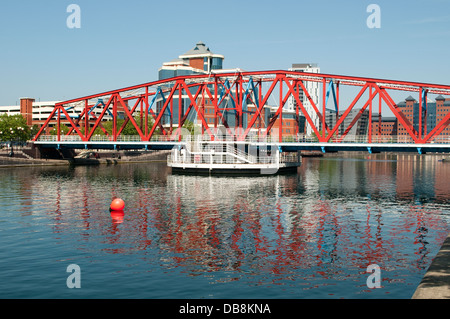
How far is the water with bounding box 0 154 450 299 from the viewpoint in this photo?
22.3 m

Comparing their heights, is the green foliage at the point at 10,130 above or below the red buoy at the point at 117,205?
above

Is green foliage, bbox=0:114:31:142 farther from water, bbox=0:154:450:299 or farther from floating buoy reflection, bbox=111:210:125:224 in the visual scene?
floating buoy reflection, bbox=111:210:125:224

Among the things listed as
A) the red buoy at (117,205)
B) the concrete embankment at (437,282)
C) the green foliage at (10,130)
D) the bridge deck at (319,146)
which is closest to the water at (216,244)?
the red buoy at (117,205)

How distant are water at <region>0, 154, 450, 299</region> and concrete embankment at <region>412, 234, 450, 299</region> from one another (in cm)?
135

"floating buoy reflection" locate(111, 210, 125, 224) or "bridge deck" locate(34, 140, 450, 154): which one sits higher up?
"bridge deck" locate(34, 140, 450, 154)

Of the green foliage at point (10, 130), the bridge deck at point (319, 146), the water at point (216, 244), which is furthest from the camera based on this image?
the green foliage at point (10, 130)

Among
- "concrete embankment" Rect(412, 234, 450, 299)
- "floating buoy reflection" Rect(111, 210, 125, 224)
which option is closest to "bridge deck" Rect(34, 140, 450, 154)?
"floating buoy reflection" Rect(111, 210, 125, 224)

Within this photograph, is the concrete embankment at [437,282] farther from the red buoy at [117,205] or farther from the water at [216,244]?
the red buoy at [117,205]

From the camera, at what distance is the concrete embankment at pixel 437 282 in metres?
18.3

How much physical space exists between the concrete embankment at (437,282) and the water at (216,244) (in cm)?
135

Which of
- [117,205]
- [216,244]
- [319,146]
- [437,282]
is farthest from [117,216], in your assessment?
[319,146]

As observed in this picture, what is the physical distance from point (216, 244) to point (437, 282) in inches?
559
